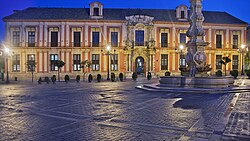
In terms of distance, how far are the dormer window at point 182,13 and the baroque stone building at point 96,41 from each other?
1212 millimetres

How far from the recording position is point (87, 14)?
43.9 m

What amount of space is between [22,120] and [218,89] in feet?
36.9

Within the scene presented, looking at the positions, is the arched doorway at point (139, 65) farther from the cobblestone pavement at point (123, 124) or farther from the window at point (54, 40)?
the cobblestone pavement at point (123, 124)

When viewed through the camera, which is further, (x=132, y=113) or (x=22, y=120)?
(x=132, y=113)

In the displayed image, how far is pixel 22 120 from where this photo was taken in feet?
24.5

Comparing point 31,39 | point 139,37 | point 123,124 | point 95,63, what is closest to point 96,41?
point 95,63

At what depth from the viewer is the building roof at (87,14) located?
1663 inches

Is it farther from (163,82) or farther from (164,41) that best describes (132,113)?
(164,41)

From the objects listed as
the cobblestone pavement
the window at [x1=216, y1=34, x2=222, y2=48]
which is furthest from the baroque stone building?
the cobblestone pavement

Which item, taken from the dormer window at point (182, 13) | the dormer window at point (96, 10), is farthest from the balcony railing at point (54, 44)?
the dormer window at point (182, 13)

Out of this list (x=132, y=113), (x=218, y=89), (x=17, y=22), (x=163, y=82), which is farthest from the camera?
(x=17, y=22)

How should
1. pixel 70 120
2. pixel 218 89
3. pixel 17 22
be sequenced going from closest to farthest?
pixel 70 120 < pixel 218 89 < pixel 17 22

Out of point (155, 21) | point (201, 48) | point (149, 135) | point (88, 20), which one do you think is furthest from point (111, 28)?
point (149, 135)

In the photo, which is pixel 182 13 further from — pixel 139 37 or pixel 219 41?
pixel 139 37
